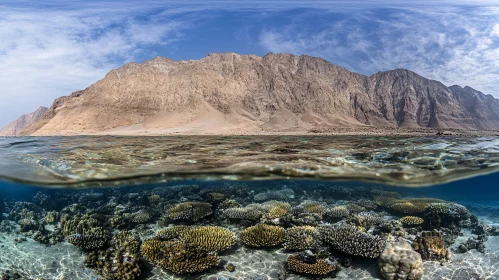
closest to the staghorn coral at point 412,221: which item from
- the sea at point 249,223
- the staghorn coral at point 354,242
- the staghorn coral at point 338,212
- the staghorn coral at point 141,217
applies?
the sea at point 249,223

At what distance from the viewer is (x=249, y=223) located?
12875 millimetres

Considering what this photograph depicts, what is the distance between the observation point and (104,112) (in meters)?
97.0

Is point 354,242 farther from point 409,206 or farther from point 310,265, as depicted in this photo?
point 409,206

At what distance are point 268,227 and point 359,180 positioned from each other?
10244mm

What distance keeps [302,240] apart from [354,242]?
1.72m

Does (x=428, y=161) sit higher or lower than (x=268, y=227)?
higher

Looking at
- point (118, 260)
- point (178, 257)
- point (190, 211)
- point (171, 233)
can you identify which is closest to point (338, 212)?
point (190, 211)

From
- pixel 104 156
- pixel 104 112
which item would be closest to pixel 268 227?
pixel 104 156

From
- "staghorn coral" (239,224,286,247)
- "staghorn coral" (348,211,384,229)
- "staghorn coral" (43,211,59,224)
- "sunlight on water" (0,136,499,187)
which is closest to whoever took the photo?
"staghorn coral" (239,224,286,247)

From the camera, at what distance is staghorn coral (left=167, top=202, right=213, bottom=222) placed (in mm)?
13250

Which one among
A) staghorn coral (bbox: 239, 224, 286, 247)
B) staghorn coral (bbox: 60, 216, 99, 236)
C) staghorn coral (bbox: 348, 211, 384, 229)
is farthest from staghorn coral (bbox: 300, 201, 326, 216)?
staghorn coral (bbox: 60, 216, 99, 236)

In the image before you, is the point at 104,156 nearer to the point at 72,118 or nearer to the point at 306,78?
the point at 72,118

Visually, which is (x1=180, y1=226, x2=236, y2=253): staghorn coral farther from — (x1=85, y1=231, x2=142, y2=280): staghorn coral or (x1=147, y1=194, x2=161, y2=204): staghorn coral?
(x1=147, y1=194, x2=161, y2=204): staghorn coral

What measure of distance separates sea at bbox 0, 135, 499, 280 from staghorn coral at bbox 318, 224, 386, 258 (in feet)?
0.12
